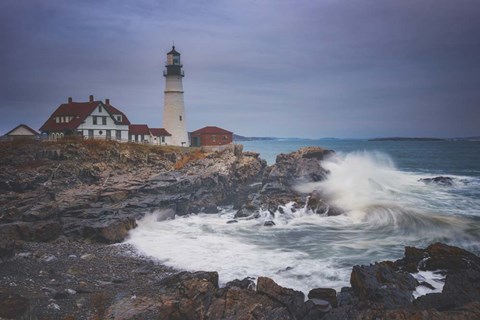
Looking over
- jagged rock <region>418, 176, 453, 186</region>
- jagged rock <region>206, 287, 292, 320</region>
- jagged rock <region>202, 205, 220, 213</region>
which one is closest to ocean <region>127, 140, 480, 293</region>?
jagged rock <region>202, 205, 220, 213</region>

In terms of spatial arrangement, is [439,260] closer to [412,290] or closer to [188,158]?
[412,290]

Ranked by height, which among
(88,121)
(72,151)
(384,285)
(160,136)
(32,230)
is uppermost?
(88,121)

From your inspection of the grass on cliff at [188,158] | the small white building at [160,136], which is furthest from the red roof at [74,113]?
the grass on cliff at [188,158]

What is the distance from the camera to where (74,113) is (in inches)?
1380

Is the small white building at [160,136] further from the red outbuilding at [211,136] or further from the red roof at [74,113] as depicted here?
the red outbuilding at [211,136]

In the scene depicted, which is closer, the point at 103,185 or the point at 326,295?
the point at 326,295

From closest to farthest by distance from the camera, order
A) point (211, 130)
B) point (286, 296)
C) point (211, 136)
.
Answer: point (286, 296) < point (211, 136) < point (211, 130)

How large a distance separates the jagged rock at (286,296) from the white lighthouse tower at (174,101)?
3092 cm

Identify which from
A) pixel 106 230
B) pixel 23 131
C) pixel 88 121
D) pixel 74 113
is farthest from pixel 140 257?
pixel 23 131

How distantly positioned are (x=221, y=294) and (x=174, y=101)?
1231 inches

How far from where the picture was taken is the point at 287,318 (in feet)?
25.8

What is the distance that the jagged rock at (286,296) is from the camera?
8368 millimetres

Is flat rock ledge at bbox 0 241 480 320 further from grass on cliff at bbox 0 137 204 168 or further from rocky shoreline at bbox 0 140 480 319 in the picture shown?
grass on cliff at bbox 0 137 204 168

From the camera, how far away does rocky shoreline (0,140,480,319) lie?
27.7 feet
